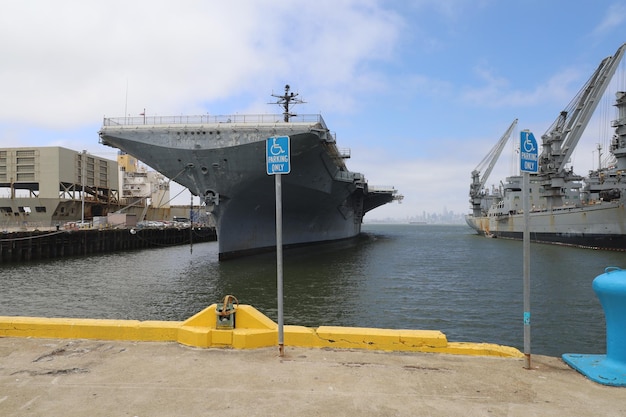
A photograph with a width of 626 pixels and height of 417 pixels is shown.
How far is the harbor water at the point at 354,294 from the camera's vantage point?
11031mm

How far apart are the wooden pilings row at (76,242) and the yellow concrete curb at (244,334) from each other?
21340mm

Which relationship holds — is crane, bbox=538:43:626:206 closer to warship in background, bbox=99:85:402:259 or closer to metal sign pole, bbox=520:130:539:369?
warship in background, bbox=99:85:402:259

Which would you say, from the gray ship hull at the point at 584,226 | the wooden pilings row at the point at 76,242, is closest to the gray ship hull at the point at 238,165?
the wooden pilings row at the point at 76,242

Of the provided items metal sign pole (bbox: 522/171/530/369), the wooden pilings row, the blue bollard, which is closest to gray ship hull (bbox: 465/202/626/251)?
the wooden pilings row

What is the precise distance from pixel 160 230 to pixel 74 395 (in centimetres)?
4421

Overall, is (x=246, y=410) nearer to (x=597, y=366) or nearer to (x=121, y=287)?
(x=597, y=366)

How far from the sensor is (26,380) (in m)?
3.95

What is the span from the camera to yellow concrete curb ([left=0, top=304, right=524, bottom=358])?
4.95 meters

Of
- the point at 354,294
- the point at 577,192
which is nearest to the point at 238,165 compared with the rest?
the point at 354,294

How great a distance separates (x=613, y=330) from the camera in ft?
13.9

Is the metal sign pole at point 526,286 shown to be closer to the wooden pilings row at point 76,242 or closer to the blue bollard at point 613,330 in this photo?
the blue bollard at point 613,330

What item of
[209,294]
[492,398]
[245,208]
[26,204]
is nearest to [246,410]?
[492,398]

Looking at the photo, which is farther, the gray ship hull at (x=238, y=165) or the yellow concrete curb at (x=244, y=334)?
the gray ship hull at (x=238, y=165)

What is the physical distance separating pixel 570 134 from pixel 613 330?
45719 mm
